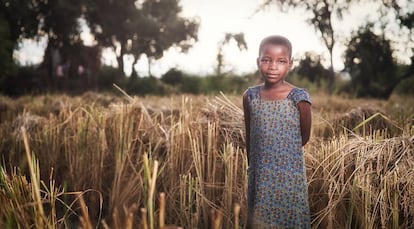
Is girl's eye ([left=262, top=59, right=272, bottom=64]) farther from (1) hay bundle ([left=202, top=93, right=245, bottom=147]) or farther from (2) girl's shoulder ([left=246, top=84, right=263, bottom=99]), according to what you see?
(1) hay bundle ([left=202, top=93, right=245, bottom=147])

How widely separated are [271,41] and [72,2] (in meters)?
14.3

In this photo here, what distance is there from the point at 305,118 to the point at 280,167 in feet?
0.65

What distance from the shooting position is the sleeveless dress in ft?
4.59

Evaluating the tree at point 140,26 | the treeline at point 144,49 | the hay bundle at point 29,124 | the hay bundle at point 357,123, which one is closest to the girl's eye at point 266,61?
the hay bundle at point 357,123

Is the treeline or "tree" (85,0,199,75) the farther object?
"tree" (85,0,199,75)

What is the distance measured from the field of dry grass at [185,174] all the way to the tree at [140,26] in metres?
15.4

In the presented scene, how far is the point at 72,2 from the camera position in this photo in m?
14.2

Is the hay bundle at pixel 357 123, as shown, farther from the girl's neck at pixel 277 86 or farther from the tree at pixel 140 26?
the tree at pixel 140 26

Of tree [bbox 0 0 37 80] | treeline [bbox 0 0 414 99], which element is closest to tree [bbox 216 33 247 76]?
treeline [bbox 0 0 414 99]

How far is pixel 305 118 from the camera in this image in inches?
55.4

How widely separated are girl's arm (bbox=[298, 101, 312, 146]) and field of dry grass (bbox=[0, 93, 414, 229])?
0.32m

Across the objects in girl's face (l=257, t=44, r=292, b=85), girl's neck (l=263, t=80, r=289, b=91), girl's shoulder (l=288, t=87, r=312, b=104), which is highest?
girl's face (l=257, t=44, r=292, b=85)

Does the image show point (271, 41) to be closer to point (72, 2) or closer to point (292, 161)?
point (292, 161)

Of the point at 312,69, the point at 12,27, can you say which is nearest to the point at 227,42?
the point at 312,69
